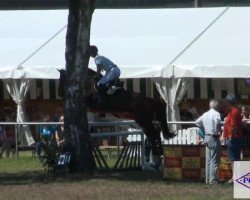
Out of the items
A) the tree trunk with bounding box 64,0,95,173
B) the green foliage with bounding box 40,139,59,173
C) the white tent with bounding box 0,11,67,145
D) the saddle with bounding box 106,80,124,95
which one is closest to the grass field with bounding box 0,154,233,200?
the green foliage with bounding box 40,139,59,173

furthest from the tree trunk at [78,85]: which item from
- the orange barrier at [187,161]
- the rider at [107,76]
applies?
the orange barrier at [187,161]

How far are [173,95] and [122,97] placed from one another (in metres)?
8.27

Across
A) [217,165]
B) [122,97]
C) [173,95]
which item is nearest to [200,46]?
[173,95]

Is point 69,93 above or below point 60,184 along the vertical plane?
above

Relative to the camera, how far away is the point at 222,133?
21.8 metres

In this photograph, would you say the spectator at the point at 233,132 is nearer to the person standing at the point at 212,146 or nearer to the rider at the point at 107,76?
the person standing at the point at 212,146

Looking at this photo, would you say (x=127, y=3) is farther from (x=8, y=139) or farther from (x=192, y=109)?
(x=8, y=139)

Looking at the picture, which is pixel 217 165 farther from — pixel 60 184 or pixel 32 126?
pixel 32 126

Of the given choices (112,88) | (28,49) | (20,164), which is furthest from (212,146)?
(28,49)

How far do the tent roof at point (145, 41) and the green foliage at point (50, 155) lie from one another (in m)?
8.62

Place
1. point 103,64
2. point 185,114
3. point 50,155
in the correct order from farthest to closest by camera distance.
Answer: point 185,114 < point 103,64 < point 50,155

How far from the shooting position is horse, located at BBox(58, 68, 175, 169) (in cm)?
2205

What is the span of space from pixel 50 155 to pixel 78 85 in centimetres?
159

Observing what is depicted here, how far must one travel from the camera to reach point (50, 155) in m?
21.4
